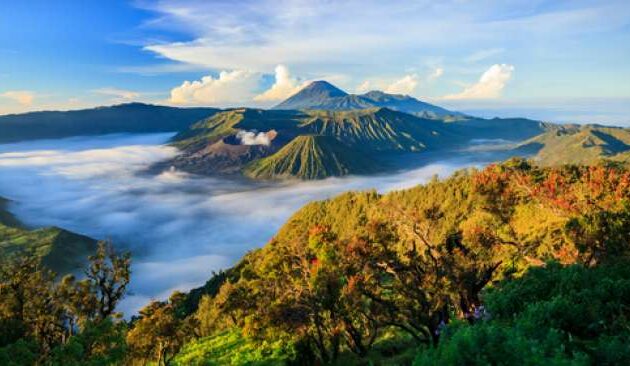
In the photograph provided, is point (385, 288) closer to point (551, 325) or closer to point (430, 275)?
point (430, 275)

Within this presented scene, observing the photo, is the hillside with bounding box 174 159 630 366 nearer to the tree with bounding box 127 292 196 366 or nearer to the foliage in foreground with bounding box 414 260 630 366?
the foliage in foreground with bounding box 414 260 630 366

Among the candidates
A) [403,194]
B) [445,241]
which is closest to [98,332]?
[445,241]

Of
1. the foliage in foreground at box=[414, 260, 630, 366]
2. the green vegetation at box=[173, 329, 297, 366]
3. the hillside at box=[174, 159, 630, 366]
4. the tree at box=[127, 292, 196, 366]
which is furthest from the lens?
the green vegetation at box=[173, 329, 297, 366]

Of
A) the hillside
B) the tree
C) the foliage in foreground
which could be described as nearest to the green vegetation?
the hillside

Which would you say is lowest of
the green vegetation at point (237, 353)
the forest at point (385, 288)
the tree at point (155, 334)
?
the green vegetation at point (237, 353)

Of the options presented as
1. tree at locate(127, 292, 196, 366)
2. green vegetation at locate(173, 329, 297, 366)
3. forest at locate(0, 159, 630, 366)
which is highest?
forest at locate(0, 159, 630, 366)

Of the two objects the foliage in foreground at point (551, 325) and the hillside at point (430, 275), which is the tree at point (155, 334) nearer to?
the hillside at point (430, 275)

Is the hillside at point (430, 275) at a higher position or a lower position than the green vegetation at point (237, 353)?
higher

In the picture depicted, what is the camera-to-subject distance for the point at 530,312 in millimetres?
18328

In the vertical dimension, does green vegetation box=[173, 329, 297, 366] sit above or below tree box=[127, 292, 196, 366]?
below

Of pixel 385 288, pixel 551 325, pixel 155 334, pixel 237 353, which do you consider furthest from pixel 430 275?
pixel 155 334

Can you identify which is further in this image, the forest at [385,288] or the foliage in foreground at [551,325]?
the forest at [385,288]

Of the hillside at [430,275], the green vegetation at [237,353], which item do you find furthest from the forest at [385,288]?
the green vegetation at [237,353]

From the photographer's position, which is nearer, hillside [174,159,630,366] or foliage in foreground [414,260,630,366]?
foliage in foreground [414,260,630,366]
